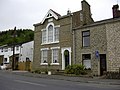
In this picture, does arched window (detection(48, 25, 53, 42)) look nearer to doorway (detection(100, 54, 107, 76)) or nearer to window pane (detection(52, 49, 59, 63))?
window pane (detection(52, 49, 59, 63))

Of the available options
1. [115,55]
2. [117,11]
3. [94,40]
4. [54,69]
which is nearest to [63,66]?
[54,69]

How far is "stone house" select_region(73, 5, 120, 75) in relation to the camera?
22.3 metres

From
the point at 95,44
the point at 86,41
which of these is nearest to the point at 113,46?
the point at 95,44

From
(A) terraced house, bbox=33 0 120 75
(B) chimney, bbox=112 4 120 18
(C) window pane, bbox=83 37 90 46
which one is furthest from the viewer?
(B) chimney, bbox=112 4 120 18

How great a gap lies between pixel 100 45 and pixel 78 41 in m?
3.77

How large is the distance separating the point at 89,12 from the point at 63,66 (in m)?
10.1

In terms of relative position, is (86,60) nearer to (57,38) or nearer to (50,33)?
(57,38)

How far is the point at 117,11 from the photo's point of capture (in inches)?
1033

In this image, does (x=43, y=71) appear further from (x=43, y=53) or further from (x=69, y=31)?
(x=69, y=31)

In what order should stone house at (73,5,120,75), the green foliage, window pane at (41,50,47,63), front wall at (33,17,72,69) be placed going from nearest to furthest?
1. stone house at (73,5,120,75)
2. the green foliage
3. front wall at (33,17,72,69)
4. window pane at (41,50,47,63)

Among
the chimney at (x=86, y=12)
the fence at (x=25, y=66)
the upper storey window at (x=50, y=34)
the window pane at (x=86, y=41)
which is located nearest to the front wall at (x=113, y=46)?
the window pane at (x=86, y=41)

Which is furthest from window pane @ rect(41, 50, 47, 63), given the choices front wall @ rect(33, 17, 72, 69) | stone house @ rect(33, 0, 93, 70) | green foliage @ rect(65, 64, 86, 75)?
green foliage @ rect(65, 64, 86, 75)

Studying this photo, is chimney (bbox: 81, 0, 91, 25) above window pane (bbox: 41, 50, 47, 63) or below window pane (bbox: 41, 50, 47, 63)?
Result: above

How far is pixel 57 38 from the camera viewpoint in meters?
29.6
